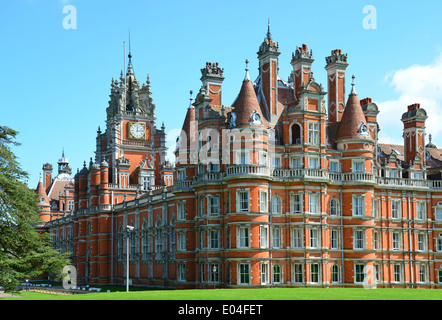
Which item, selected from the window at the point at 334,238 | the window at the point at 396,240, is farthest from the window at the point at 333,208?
the window at the point at 396,240

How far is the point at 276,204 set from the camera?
6412 centimetres

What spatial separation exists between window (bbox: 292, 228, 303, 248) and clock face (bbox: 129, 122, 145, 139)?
1917 inches

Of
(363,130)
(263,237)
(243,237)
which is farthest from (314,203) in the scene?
(363,130)

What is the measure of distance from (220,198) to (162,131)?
45.1 metres

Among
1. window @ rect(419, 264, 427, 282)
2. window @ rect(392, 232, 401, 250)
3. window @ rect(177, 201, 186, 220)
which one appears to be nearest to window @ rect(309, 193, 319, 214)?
window @ rect(392, 232, 401, 250)

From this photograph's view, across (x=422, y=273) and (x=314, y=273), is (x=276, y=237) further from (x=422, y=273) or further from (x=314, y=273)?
(x=422, y=273)

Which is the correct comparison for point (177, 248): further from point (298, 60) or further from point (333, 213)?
point (298, 60)

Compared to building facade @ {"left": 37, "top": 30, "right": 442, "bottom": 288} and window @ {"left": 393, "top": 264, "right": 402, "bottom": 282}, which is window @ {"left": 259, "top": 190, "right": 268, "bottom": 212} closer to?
building facade @ {"left": 37, "top": 30, "right": 442, "bottom": 288}

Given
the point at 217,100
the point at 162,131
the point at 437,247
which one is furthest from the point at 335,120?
the point at 162,131

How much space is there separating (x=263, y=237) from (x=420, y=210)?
22.0 metres

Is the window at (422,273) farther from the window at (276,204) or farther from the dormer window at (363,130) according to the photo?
the window at (276,204)

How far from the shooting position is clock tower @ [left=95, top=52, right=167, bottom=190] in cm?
10375

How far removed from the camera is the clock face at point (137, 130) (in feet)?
349

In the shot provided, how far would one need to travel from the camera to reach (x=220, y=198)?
2557 inches
